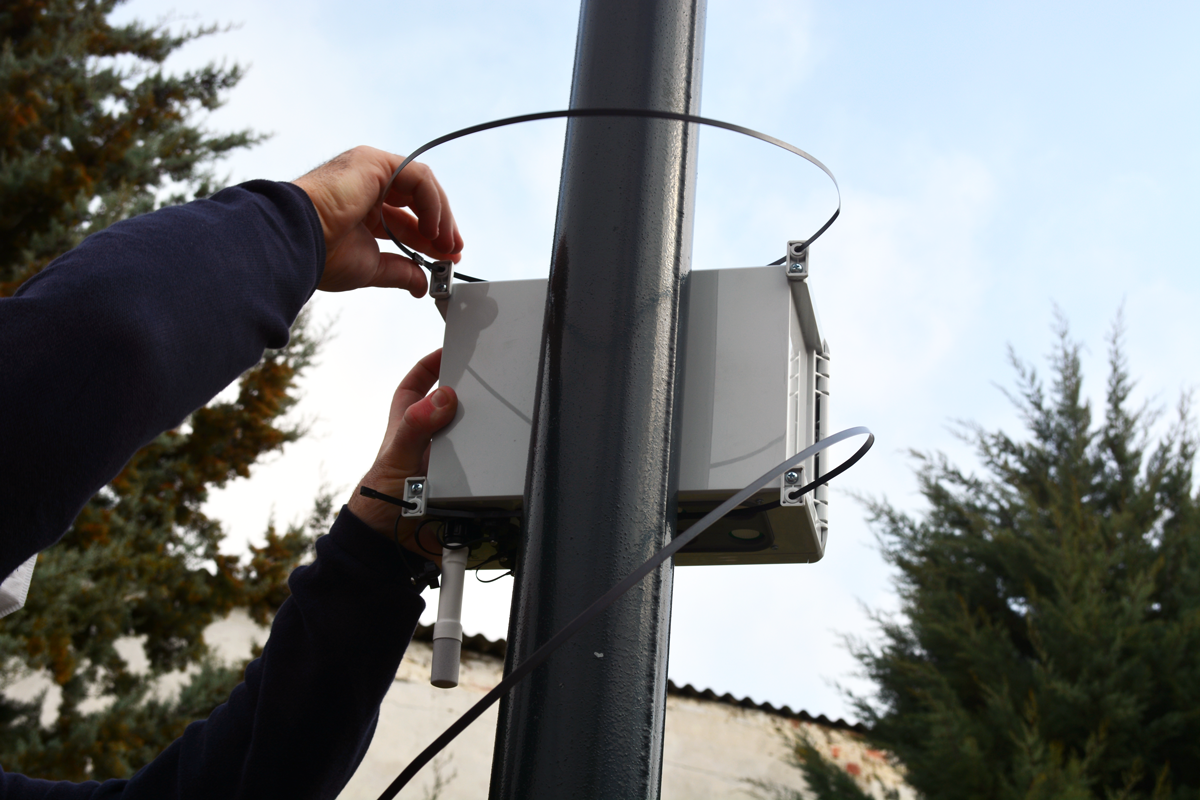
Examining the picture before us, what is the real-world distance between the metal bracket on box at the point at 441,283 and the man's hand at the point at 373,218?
7 cm

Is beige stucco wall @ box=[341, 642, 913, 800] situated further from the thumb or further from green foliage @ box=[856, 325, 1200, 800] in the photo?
the thumb

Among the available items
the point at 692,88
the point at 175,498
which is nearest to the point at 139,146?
the point at 175,498

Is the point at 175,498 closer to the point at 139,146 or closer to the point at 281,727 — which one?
the point at 139,146

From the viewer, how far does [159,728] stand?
606 centimetres

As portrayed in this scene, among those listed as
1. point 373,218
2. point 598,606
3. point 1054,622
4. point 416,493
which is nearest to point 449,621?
point 416,493

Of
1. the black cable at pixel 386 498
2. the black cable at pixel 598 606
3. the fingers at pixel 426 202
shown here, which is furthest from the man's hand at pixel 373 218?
the black cable at pixel 598 606

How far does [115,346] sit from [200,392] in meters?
0.10

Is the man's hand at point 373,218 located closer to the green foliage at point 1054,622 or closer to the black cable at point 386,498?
the black cable at point 386,498

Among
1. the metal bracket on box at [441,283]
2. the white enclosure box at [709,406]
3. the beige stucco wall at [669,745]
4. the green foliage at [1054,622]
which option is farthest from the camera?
the beige stucco wall at [669,745]

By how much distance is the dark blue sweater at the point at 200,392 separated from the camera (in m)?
0.80

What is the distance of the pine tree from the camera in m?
5.83

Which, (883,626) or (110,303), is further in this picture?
(883,626)

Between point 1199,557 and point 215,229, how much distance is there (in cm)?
649

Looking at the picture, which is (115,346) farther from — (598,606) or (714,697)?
(714,697)
